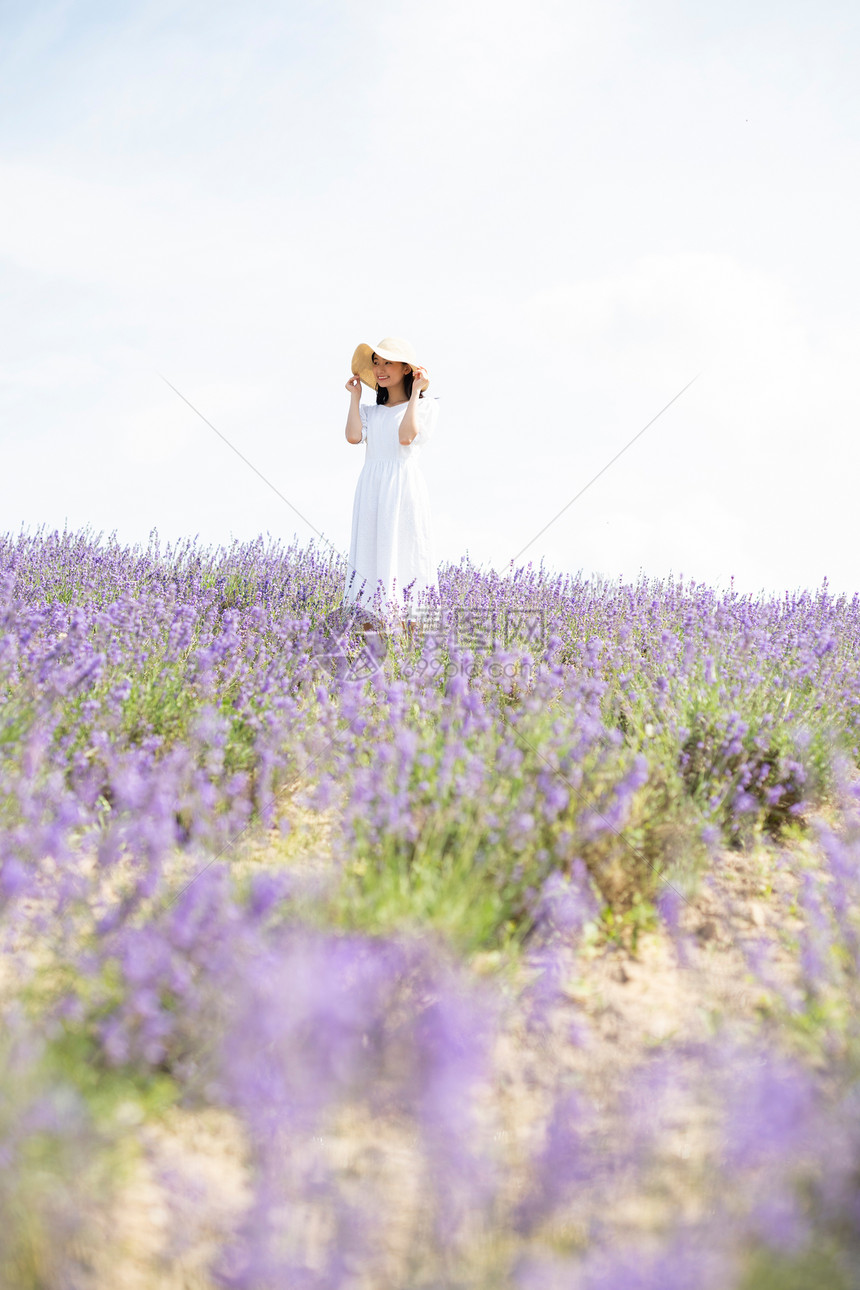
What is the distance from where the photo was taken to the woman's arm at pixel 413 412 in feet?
16.6

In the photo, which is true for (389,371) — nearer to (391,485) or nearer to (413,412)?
(413,412)

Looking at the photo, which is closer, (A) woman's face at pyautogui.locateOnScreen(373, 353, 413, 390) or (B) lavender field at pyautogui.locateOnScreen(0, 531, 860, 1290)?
(B) lavender field at pyautogui.locateOnScreen(0, 531, 860, 1290)

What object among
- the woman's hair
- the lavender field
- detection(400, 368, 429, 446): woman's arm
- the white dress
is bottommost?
the lavender field

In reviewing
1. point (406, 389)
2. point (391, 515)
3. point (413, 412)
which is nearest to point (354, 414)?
point (406, 389)

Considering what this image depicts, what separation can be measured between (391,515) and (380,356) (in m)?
0.92

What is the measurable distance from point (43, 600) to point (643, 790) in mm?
3688

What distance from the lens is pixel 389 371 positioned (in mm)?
5195

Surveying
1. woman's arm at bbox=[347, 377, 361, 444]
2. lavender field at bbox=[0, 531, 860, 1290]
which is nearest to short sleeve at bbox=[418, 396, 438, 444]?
woman's arm at bbox=[347, 377, 361, 444]

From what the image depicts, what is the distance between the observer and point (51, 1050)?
1527 mm

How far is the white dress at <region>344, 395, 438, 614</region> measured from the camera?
17.0 feet

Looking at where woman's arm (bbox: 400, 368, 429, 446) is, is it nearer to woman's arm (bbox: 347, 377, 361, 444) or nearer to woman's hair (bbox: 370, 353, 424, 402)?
woman's hair (bbox: 370, 353, 424, 402)

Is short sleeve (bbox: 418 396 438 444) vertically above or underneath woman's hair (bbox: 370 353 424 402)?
underneath

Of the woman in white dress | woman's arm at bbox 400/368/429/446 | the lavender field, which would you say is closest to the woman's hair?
the woman in white dress

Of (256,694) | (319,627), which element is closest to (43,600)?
(319,627)
